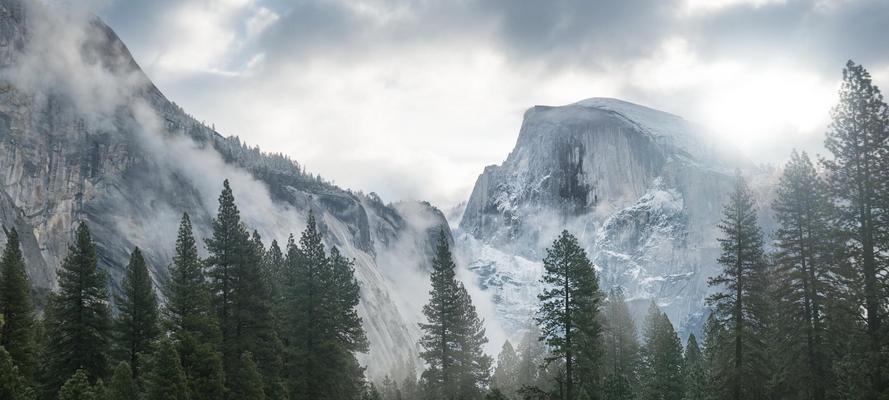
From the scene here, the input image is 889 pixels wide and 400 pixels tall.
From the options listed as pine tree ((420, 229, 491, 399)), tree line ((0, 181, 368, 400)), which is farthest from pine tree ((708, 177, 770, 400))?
tree line ((0, 181, 368, 400))

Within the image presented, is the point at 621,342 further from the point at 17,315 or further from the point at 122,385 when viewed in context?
the point at 17,315

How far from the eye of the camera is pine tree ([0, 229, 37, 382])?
112 ft

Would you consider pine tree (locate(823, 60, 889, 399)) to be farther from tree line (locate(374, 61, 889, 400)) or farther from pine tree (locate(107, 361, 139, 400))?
pine tree (locate(107, 361, 139, 400))

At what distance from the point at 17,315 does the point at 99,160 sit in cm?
8718

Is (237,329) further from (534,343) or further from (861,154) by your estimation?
(534,343)

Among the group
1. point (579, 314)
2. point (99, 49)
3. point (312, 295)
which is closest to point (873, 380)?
point (579, 314)

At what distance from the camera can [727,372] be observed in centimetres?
3275

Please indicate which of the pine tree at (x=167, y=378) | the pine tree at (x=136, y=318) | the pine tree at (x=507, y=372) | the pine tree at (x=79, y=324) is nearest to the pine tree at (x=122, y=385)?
the pine tree at (x=167, y=378)

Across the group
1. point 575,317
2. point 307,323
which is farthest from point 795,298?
point 307,323

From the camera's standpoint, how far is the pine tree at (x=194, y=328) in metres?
30.0

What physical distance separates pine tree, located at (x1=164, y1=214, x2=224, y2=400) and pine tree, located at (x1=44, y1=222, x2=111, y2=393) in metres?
3.70

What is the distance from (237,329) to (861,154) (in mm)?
27993

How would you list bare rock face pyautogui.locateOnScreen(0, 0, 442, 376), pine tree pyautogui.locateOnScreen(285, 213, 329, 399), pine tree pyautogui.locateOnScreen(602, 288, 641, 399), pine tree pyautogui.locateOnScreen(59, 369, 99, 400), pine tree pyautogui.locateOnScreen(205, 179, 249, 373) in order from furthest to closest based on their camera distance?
1. bare rock face pyautogui.locateOnScreen(0, 0, 442, 376)
2. pine tree pyautogui.locateOnScreen(602, 288, 641, 399)
3. pine tree pyautogui.locateOnScreen(285, 213, 329, 399)
4. pine tree pyautogui.locateOnScreen(205, 179, 249, 373)
5. pine tree pyautogui.locateOnScreen(59, 369, 99, 400)

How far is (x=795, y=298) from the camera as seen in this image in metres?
31.9
